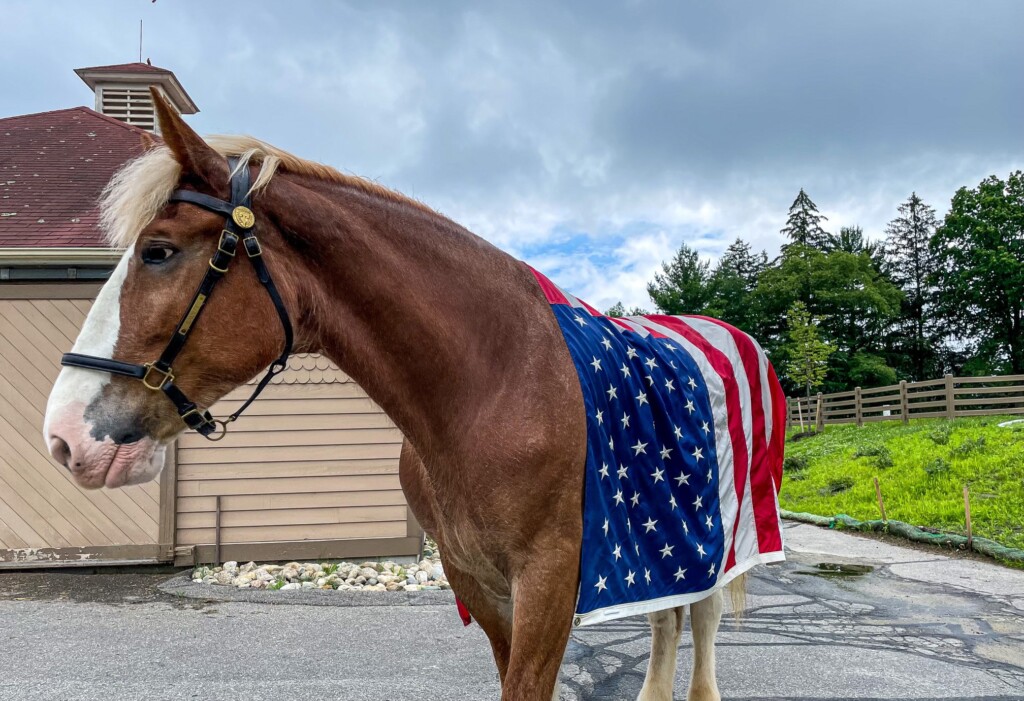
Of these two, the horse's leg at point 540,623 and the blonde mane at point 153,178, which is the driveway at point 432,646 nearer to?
the horse's leg at point 540,623

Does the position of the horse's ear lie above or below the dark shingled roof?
below

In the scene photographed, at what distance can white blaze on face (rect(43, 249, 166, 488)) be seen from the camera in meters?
1.43

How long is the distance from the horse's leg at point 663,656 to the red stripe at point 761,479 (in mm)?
492

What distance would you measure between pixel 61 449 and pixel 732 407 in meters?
2.24

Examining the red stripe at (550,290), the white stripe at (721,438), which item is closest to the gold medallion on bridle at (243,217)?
the red stripe at (550,290)

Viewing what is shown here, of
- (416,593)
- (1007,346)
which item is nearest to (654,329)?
(416,593)

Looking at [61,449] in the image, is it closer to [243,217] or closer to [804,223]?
[243,217]

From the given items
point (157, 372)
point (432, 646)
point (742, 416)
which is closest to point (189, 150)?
point (157, 372)

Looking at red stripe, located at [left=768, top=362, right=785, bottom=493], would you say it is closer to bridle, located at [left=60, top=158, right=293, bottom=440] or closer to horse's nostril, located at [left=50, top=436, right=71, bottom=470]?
bridle, located at [left=60, top=158, right=293, bottom=440]

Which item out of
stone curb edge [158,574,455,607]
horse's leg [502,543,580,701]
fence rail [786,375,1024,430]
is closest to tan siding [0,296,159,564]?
stone curb edge [158,574,455,607]

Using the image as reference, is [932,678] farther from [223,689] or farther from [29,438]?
[29,438]

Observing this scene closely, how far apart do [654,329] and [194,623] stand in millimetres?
4063

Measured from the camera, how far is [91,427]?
1440mm

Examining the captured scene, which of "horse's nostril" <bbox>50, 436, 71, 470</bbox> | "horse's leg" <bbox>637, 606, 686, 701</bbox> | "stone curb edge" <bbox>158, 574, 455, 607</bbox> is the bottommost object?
"stone curb edge" <bbox>158, 574, 455, 607</bbox>
